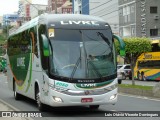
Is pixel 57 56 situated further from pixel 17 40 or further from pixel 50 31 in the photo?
pixel 17 40

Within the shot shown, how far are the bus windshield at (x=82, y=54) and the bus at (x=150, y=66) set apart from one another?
91.0 ft

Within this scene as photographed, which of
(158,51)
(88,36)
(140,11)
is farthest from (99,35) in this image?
(140,11)

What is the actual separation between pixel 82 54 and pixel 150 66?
32.3m

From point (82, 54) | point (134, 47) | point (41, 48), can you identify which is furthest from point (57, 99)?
point (134, 47)

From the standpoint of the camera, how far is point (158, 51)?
44.4 metres

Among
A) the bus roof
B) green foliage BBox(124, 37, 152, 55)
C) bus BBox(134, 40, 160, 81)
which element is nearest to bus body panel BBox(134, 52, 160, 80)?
bus BBox(134, 40, 160, 81)

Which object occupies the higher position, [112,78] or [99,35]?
[99,35]

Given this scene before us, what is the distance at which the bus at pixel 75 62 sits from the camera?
1425cm

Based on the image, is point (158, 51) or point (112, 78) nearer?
point (112, 78)

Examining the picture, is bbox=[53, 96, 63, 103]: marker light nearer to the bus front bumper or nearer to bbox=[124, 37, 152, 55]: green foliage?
the bus front bumper

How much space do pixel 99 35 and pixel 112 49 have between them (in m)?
0.64

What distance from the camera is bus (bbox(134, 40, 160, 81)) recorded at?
1745 inches

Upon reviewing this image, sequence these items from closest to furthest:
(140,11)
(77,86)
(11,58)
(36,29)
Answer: (77,86)
(36,29)
(11,58)
(140,11)

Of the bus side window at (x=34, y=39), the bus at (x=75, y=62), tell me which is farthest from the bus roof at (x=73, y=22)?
the bus side window at (x=34, y=39)
